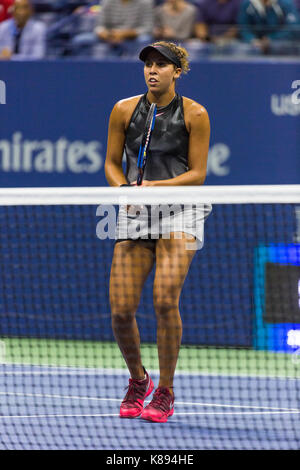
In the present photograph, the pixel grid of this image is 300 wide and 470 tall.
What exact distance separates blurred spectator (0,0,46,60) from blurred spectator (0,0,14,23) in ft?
2.03

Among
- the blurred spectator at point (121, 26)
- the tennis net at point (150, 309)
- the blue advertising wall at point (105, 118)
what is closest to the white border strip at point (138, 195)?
the tennis net at point (150, 309)

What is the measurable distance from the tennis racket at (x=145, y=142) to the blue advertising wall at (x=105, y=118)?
3.03 metres

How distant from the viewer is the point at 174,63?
15.0 feet

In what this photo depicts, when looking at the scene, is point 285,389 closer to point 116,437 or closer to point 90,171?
point 116,437

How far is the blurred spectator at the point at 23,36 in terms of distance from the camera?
322 inches

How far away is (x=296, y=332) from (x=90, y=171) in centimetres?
227

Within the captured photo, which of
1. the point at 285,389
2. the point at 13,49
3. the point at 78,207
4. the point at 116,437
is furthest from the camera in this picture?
the point at 13,49

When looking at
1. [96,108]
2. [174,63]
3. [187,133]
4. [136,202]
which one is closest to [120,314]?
[136,202]

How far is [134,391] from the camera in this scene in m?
4.73

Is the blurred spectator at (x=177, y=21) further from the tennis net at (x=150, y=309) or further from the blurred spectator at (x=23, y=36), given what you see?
the tennis net at (x=150, y=309)

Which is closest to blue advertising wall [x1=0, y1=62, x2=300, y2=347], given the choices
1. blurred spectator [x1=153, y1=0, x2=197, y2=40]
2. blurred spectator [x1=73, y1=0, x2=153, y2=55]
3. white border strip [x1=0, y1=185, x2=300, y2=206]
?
blurred spectator [x1=73, y1=0, x2=153, y2=55]

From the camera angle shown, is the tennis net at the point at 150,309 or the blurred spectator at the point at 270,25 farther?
the blurred spectator at the point at 270,25
